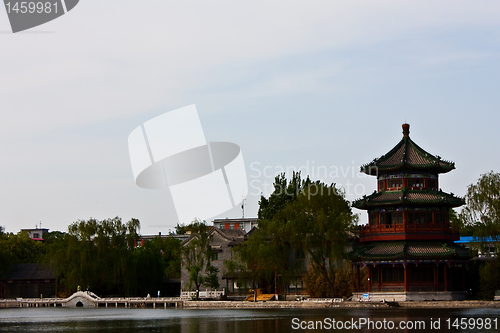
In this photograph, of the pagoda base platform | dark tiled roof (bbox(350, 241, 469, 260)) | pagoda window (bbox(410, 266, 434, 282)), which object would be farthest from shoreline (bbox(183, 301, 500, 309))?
dark tiled roof (bbox(350, 241, 469, 260))

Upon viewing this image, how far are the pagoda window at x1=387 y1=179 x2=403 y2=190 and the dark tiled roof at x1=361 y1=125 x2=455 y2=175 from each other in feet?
3.44

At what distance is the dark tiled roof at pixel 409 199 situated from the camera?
185 feet

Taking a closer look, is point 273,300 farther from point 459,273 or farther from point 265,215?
point 265,215

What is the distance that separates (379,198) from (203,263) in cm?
2022

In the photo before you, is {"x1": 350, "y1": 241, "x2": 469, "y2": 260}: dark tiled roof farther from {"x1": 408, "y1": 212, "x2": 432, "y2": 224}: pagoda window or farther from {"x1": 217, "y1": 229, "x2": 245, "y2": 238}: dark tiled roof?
{"x1": 217, "y1": 229, "x2": 245, "y2": 238}: dark tiled roof

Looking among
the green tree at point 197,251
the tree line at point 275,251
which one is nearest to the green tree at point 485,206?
the tree line at point 275,251

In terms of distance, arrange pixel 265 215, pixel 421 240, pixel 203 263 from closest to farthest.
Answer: pixel 421 240
pixel 203 263
pixel 265 215

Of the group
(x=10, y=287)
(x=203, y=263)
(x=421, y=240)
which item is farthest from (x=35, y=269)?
(x=421, y=240)

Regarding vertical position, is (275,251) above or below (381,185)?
below

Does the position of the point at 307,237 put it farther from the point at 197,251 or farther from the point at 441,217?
the point at 197,251

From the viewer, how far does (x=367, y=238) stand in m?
58.9

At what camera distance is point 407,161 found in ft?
192

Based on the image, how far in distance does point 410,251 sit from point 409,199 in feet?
13.1

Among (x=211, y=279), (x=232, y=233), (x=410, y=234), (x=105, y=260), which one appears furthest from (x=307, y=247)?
(x=105, y=260)
